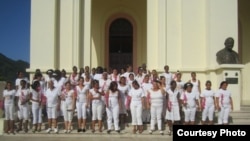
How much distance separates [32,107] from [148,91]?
349 cm

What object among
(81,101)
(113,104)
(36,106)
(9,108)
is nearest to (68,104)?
(81,101)

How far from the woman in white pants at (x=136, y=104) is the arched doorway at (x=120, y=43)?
284 inches

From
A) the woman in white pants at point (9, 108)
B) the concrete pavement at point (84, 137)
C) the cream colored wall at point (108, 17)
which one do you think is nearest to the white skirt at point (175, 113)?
the concrete pavement at point (84, 137)

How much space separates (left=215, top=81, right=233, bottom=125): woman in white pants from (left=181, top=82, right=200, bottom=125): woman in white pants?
0.69 m

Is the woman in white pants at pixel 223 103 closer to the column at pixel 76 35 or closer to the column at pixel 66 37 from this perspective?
the column at pixel 76 35

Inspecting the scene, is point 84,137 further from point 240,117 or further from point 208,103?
point 240,117

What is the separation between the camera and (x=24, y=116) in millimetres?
12273

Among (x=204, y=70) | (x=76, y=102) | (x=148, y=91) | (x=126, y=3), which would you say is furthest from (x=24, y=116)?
(x=126, y=3)

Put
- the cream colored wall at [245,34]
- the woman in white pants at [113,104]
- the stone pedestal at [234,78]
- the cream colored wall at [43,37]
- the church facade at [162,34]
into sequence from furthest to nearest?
1. the cream colored wall at [245,34]
2. the cream colored wall at [43,37]
3. the church facade at [162,34]
4. the stone pedestal at [234,78]
5. the woman in white pants at [113,104]

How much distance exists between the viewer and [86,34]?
15781mm

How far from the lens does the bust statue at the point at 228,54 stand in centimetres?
1394

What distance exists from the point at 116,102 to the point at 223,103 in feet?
A: 10.2

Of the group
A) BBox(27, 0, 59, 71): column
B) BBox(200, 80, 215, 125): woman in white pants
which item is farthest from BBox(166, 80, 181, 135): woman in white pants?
BBox(27, 0, 59, 71): column

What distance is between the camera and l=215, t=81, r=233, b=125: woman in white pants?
11930 millimetres
